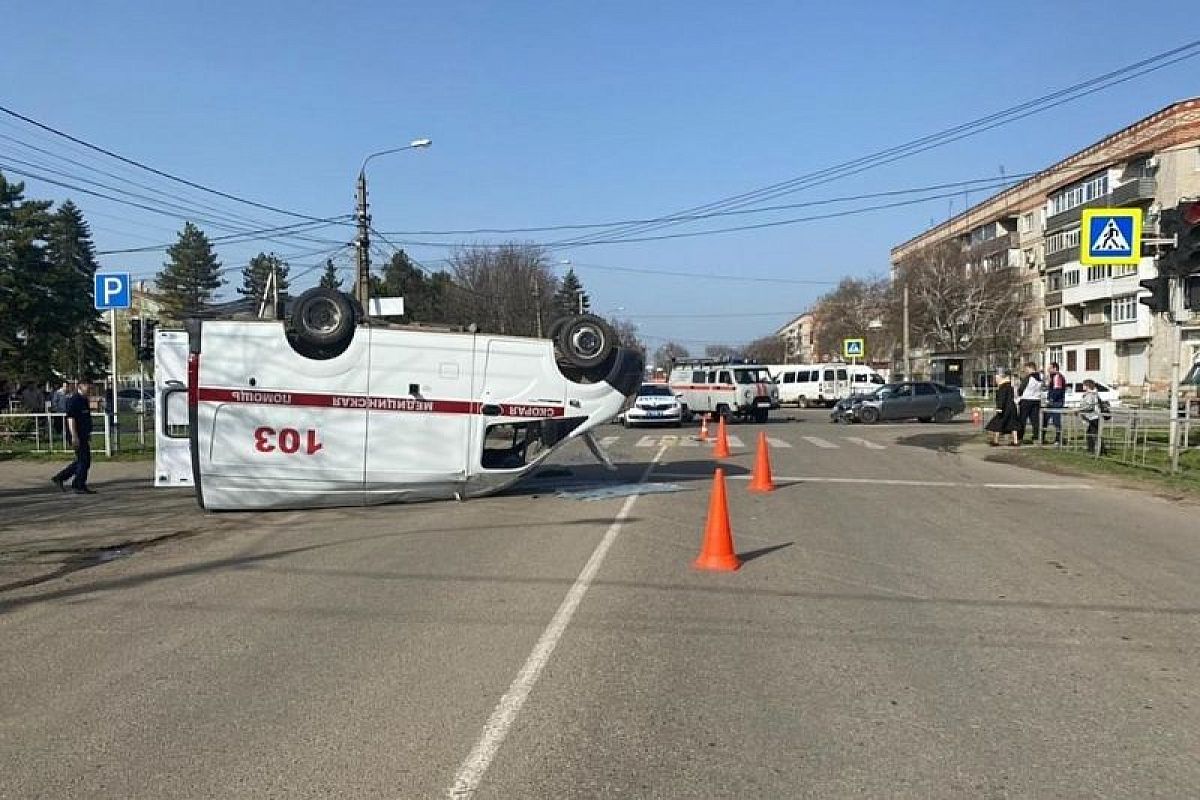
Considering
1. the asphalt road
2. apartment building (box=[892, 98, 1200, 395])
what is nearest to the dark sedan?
apartment building (box=[892, 98, 1200, 395])

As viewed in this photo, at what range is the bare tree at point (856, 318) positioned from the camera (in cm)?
8856

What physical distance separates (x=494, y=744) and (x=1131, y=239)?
53.1ft

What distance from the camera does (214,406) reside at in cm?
1123

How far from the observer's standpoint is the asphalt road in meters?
4.04

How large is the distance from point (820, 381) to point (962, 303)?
21186 millimetres

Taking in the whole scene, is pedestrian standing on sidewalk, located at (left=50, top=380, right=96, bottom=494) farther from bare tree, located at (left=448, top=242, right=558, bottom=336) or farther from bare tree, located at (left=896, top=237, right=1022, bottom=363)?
bare tree, located at (left=896, top=237, right=1022, bottom=363)

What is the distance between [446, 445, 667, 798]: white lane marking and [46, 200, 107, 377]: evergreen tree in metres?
48.6

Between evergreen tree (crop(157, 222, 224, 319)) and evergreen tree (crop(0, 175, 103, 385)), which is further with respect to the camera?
evergreen tree (crop(157, 222, 224, 319))

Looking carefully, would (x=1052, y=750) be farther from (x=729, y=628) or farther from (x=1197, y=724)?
(x=729, y=628)

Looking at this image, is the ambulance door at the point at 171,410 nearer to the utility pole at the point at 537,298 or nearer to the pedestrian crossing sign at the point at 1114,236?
the pedestrian crossing sign at the point at 1114,236

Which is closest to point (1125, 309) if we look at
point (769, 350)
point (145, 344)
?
point (145, 344)

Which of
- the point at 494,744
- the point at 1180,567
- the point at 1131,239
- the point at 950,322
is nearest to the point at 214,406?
the point at 494,744

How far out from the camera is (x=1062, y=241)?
6575 cm

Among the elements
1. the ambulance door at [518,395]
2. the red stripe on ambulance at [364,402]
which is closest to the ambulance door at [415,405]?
the red stripe on ambulance at [364,402]
